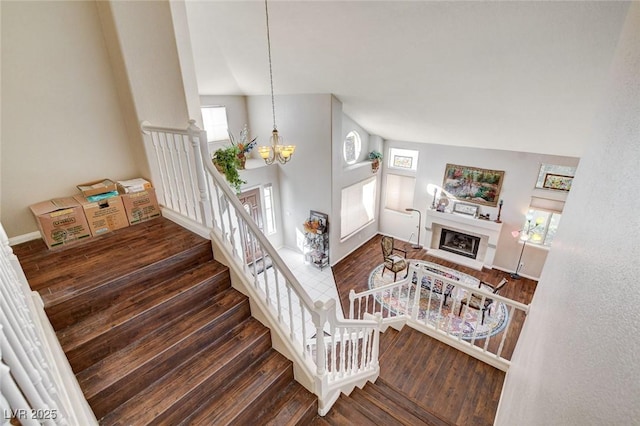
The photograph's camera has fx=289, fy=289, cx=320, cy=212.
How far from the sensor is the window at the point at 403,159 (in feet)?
27.9

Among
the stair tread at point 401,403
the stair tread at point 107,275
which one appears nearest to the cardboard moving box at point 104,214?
the stair tread at point 107,275

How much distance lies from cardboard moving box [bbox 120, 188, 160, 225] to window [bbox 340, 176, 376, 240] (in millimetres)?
5023

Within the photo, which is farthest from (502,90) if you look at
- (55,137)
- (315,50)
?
(55,137)

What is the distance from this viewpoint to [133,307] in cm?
205

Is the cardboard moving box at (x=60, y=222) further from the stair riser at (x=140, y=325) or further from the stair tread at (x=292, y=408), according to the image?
the stair tread at (x=292, y=408)

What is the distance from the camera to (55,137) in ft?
8.50

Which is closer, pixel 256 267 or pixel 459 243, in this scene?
pixel 256 267

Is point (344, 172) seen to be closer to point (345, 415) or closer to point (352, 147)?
point (352, 147)

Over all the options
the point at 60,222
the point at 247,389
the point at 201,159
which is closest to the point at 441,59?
the point at 201,159

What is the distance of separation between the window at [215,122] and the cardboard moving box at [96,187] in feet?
13.7

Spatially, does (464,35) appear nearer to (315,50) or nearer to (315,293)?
(315,50)

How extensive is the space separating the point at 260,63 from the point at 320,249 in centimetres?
434

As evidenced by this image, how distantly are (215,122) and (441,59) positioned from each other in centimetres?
520

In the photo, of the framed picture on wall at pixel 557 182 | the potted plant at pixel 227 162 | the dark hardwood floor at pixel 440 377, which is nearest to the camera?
the dark hardwood floor at pixel 440 377
